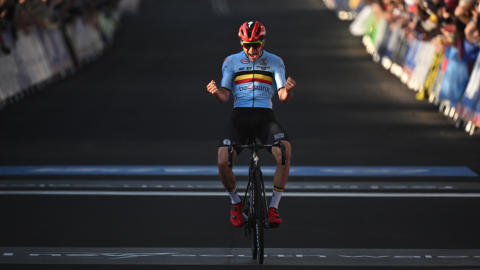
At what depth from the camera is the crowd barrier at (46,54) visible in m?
17.5

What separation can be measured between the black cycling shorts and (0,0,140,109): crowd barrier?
421 inches

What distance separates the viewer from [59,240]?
24.6ft

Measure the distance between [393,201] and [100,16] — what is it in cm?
2433

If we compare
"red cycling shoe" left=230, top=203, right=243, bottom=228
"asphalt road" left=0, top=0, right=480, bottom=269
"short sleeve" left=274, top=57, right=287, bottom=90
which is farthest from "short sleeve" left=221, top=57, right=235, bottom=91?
"asphalt road" left=0, top=0, right=480, bottom=269

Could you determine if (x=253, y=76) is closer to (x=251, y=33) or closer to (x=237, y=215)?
(x=251, y=33)

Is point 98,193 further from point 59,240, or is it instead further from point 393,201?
point 393,201

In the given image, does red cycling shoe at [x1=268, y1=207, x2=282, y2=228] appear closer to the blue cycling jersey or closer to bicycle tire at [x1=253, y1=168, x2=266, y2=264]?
bicycle tire at [x1=253, y1=168, x2=266, y2=264]

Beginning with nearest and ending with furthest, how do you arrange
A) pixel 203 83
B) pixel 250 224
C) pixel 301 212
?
pixel 250 224
pixel 301 212
pixel 203 83

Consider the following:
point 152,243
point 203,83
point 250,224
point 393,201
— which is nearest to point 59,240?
point 152,243

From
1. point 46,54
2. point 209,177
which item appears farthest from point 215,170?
point 46,54

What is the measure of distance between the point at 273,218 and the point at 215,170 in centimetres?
411

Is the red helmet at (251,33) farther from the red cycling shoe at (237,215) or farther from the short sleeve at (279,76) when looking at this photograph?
the red cycling shoe at (237,215)

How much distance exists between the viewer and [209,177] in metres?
10.5

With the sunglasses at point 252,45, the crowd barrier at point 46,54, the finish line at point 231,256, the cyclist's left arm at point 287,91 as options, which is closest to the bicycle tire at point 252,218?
the finish line at point 231,256
